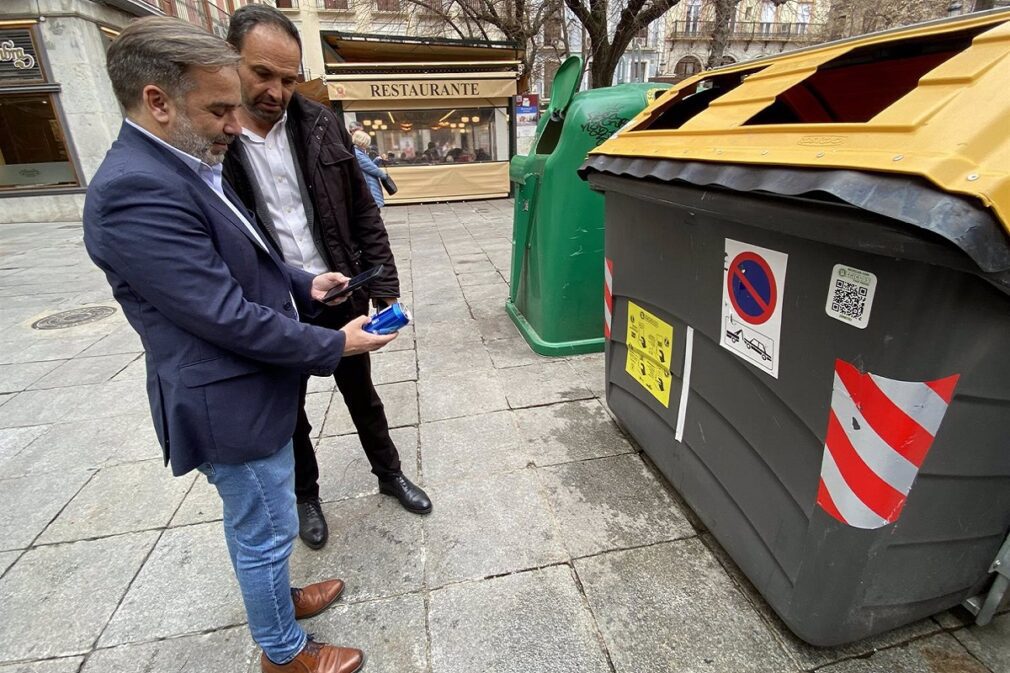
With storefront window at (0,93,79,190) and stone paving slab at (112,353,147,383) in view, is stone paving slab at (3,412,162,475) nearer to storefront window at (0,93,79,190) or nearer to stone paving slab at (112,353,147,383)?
stone paving slab at (112,353,147,383)

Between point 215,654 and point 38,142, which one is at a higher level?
point 38,142

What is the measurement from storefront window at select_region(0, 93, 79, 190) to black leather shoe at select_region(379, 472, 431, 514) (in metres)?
12.3

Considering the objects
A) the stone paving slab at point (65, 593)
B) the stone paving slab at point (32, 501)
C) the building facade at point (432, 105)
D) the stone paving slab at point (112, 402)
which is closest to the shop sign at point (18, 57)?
the building facade at point (432, 105)

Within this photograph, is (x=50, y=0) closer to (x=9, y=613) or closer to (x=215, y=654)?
(x=9, y=613)

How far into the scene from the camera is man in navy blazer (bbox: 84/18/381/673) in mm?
1062

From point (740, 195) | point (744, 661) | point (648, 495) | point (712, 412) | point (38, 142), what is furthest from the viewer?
point (38, 142)

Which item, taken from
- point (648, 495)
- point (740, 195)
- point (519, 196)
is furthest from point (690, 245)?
point (519, 196)

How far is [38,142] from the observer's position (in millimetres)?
10750

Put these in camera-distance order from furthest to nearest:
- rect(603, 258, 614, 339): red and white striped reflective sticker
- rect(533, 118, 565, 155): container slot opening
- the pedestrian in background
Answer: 1. the pedestrian in background
2. rect(533, 118, 565, 155): container slot opening
3. rect(603, 258, 614, 339): red and white striped reflective sticker

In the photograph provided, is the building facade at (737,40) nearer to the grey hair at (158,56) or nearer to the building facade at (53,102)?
the building facade at (53,102)

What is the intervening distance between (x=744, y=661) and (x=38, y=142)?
14.9m

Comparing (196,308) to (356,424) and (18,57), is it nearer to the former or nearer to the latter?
(356,424)

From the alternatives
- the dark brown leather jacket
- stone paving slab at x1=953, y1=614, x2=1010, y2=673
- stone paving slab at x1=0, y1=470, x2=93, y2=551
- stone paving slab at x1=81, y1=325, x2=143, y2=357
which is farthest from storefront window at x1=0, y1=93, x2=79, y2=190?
stone paving slab at x1=953, y1=614, x2=1010, y2=673

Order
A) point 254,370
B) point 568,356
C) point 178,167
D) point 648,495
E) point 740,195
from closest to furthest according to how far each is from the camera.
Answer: point 178,167
point 254,370
point 740,195
point 648,495
point 568,356
